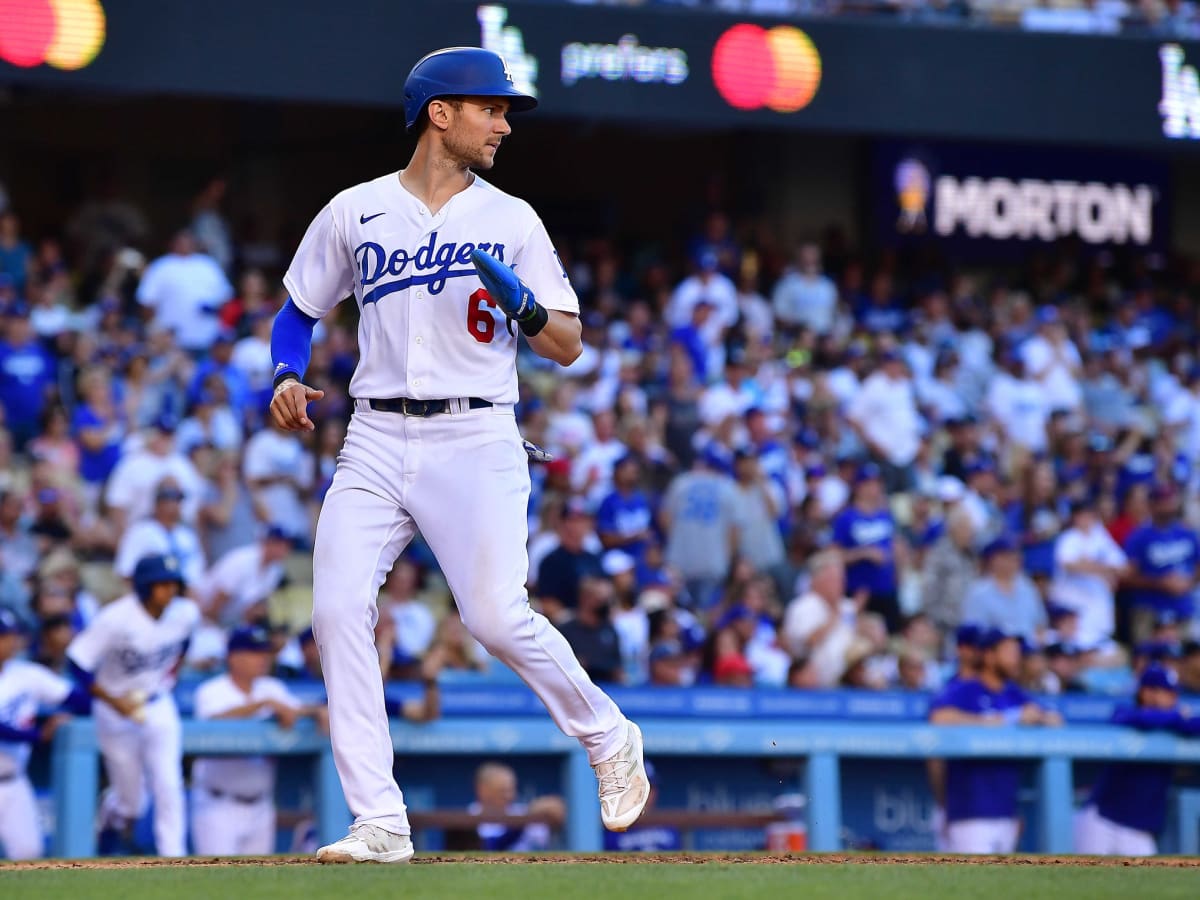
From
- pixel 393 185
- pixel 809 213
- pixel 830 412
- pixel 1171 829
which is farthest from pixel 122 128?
pixel 393 185

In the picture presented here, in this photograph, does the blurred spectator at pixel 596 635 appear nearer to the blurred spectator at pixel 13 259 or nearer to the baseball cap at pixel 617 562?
the baseball cap at pixel 617 562

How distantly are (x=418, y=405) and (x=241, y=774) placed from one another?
422cm

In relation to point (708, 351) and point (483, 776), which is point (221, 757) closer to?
point (483, 776)

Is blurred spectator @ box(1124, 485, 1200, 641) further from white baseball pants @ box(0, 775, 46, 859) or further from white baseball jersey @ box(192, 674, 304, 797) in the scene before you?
white baseball pants @ box(0, 775, 46, 859)

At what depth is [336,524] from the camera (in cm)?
493

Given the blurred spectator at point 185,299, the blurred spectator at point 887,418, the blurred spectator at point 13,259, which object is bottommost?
the blurred spectator at point 887,418

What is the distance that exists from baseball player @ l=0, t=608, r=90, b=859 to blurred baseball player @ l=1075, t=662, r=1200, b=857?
4.70 m

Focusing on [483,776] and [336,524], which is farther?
[483,776]

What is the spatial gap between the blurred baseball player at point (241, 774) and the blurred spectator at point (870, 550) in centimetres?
400

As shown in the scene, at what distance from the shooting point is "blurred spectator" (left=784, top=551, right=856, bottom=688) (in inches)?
412

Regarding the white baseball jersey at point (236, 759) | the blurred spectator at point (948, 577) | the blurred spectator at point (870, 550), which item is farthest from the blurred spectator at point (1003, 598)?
the white baseball jersey at point (236, 759)

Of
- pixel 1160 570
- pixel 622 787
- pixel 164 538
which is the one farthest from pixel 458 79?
pixel 1160 570

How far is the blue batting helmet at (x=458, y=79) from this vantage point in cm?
495

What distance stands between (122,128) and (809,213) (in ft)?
19.7
